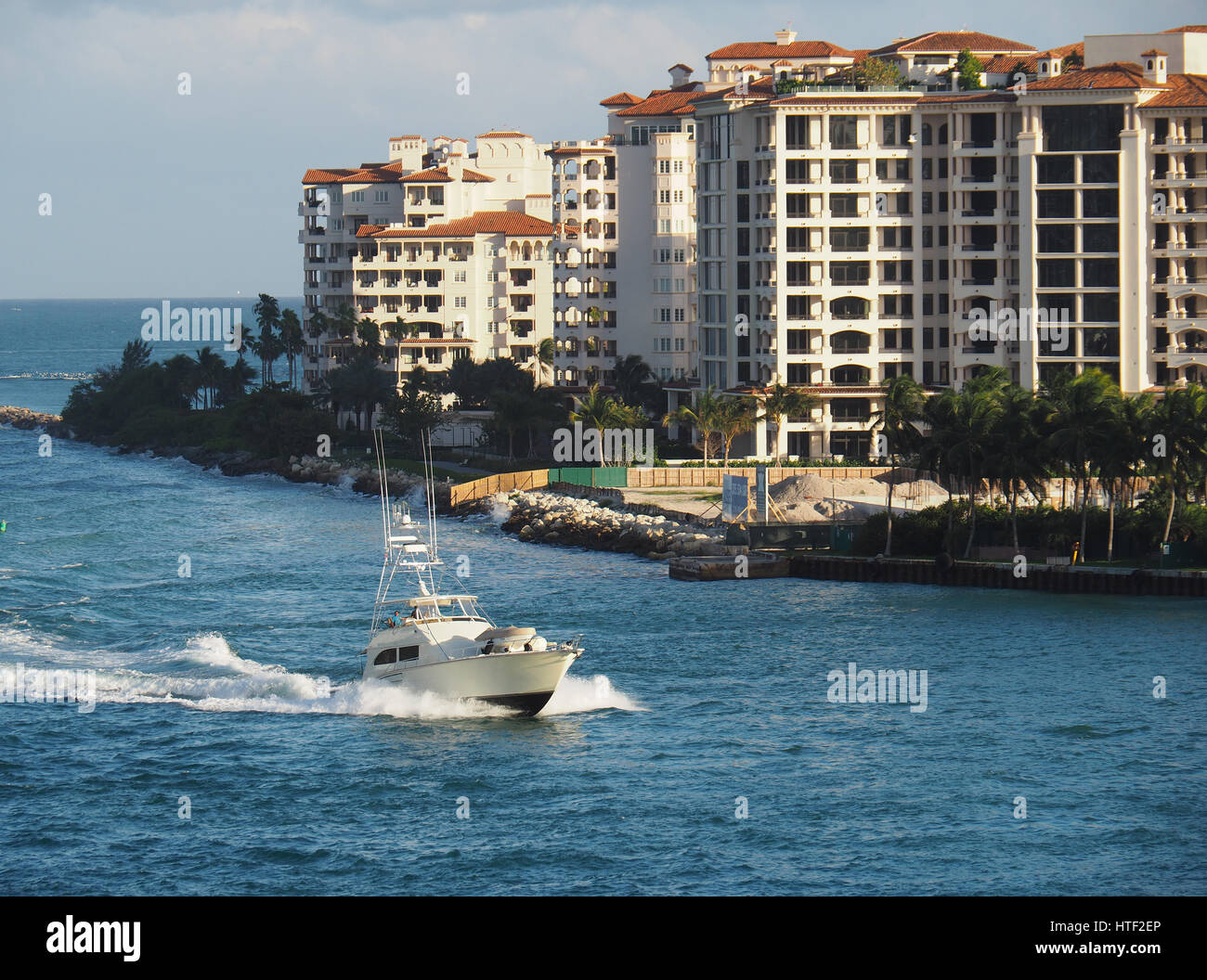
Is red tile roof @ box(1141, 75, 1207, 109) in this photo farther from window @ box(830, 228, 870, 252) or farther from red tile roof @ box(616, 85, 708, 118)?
red tile roof @ box(616, 85, 708, 118)

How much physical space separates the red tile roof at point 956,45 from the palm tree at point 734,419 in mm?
30825

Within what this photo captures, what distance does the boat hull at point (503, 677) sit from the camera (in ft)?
170

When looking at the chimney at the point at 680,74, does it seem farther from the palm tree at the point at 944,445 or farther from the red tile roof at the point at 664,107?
the palm tree at the point at 944,445

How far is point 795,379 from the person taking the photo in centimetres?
12019

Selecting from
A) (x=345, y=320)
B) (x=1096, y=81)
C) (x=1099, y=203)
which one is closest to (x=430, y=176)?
(x=345, y=320)

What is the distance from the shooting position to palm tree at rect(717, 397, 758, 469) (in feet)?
373

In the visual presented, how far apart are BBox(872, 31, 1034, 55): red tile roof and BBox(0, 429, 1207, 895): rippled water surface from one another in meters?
56.1

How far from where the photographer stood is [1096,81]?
110 m

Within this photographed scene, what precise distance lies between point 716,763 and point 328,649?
2229 centimetres

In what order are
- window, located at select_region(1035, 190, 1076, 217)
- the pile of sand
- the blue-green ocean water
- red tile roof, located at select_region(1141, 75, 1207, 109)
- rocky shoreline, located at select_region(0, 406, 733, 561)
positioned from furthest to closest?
1. window, located at select_region(1035, 190, 1076, 217)
2. red tile roof, located at select_region(1141, 75, 1207, 109)
3. the pile of sand
4. rocky shoreline, located at select_region(0, 406, 733, 561)
5. the blue-green ocean water

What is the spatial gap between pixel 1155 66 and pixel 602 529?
50819 millimetres

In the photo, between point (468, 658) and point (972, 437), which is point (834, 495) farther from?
point (468, 658)

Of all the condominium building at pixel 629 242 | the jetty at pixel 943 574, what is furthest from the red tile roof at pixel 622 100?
the jetty at pixel 943 574

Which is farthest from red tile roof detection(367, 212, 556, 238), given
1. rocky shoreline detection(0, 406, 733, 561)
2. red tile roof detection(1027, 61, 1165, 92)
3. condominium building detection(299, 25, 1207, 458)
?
red tile roof detection(1027, 61, 1165, 92)
